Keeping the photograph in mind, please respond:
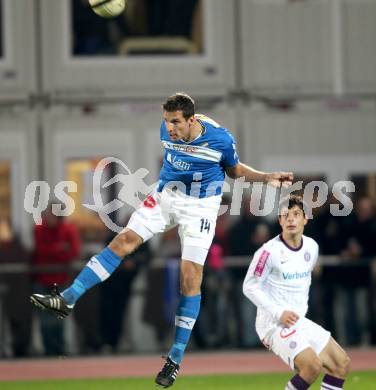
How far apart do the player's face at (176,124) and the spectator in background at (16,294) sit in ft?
24.4

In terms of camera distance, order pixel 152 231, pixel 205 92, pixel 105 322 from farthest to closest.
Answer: pixel 205 92 → pixel 105 322 → pixel 152 231

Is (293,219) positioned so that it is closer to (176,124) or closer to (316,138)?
(176,124)

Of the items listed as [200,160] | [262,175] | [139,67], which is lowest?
[262,175]

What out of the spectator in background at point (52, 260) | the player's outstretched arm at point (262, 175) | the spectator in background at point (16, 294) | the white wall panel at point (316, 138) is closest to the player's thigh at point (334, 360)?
the player's outstretched arm at point (262, 175)

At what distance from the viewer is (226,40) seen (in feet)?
69.4

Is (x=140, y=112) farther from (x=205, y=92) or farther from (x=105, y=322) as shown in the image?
(x=105, y=322)

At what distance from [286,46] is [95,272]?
9.38 metres

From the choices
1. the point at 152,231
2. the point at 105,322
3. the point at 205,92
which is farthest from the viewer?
the point at 205,92

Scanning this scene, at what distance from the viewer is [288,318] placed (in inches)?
481

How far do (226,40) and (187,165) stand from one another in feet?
27.9

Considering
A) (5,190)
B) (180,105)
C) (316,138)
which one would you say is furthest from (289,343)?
(316,138)

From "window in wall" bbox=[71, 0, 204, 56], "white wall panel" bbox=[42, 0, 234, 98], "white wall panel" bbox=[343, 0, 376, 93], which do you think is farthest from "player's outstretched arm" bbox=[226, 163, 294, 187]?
"white wall panel" bbox=[343, 0, 376, 93]

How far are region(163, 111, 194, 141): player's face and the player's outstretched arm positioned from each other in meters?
0.65

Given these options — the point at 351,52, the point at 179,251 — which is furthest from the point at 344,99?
the point at 179,251
